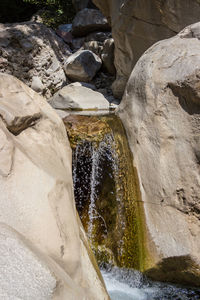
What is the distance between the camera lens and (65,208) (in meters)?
1.96

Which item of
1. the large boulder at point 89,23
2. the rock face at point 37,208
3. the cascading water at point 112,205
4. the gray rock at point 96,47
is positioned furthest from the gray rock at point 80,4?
the rock face at point 37,208

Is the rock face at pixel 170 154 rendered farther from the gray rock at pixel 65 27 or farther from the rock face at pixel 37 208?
the gray rock at pixel 65 27

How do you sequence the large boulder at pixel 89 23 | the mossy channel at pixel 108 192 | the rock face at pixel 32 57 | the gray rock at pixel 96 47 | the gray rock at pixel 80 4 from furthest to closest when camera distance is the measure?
the gray rock at pixel 80 4 < the large boulder at pixel 89 23 < the gray rock at pixel 96 47 < the rock face at pixel 32 57 < the mossy channel at pixel 108 192

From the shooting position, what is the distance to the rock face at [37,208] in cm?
136

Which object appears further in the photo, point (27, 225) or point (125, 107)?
point (125, 107)

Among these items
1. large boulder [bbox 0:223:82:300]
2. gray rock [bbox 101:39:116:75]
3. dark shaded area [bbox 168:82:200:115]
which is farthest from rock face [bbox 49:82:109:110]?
large boulder [bbox 0:223:82:300]

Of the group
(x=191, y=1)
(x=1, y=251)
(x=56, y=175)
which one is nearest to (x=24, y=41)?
(x=191, y=1)

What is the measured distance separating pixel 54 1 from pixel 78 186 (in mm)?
11503

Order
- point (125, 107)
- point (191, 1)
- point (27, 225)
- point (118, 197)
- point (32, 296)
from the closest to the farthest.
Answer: point (32, 296) < point (27, 225) < point (118, 197) < point (125, 107) < point (191, 1)

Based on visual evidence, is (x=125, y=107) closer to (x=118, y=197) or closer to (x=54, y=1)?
(x=118, y=197)

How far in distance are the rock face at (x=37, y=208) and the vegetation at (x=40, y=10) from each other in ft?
36.9

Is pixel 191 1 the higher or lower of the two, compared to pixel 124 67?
higher

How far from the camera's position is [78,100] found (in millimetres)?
7621

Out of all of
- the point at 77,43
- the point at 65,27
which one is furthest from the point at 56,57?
the point at 65,27
